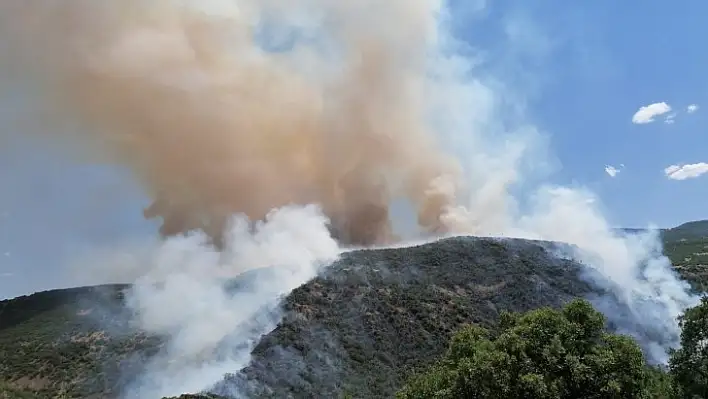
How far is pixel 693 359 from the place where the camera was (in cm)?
2694

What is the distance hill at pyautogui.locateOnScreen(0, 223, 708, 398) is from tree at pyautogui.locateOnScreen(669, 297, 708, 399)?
51.7m

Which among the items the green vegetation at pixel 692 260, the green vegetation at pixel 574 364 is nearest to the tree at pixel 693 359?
the green vegetation at pixel 574 364

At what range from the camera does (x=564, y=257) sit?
123688 mm

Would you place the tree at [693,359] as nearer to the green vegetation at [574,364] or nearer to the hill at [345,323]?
the green vegetation at [574,364]

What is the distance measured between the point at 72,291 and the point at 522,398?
13417 cm

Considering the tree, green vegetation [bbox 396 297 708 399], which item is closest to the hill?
green vegetation [bbox 396 297 708 399]

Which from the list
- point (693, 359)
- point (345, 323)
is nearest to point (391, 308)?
point (345, 323)

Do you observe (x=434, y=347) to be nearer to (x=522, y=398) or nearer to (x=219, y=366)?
(x=219, y=366)

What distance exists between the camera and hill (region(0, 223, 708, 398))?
80.2 m

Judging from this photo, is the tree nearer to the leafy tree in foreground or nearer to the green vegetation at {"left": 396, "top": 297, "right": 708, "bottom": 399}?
the green vegetation at {"left": 396, "top": 297, "right": 708, "bottom": 399}

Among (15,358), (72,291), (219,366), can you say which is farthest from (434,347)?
(72,291)

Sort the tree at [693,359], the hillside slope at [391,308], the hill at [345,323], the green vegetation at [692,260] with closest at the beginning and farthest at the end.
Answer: the tree at [693,359] < the hillside slope at [391,308] < the hill at [345,323] < the green vegetation at [692,260]

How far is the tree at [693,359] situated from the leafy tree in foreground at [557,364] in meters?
1.29

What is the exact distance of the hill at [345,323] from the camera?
263ft
